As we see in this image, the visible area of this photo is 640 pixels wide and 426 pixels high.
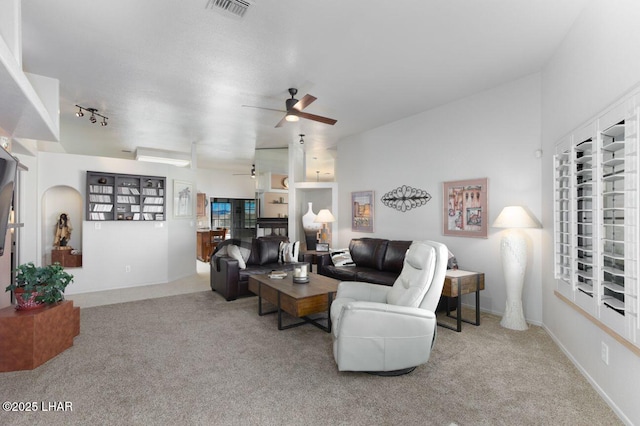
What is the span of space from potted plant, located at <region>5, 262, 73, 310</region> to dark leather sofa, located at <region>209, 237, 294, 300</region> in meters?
2.08

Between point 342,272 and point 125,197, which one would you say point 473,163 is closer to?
point 342,272

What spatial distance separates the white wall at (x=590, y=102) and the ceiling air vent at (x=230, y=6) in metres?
2.56

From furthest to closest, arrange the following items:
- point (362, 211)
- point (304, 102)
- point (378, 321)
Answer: point (362, 211) → point (304, 102) → point (378, 321)

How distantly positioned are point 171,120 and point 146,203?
1.83 metres

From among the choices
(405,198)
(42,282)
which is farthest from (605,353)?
(42,282)

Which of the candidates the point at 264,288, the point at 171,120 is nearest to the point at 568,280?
the point at 264,288

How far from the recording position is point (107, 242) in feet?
18.4

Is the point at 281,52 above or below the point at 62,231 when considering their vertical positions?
above

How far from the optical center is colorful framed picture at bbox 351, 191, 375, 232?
234 inches

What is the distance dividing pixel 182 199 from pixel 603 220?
265 inches

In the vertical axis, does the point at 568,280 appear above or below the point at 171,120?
below

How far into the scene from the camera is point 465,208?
4324 mm

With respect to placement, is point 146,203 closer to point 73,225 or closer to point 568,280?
point 73,225

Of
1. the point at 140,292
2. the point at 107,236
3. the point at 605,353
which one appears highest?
the point at 107,236
